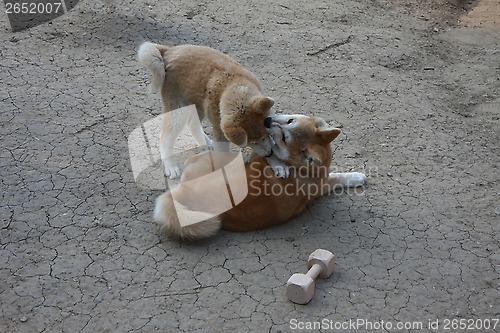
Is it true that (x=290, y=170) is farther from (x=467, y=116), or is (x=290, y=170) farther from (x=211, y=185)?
(x=467, y=116)

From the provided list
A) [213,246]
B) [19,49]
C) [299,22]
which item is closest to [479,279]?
[213,246]

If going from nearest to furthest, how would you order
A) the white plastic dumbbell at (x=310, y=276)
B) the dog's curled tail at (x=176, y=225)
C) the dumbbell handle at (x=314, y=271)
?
1. the white plastic dumbbell at (x=310, y=276)
2. the dumbbell handle at (x=314, y=271)
3. the dog's curled tail at (x=176, y=225)

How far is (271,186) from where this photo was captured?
353cm

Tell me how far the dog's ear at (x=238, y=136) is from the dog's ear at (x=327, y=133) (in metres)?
0.43

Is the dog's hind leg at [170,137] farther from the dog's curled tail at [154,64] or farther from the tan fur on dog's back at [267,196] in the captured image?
the tan fur on dog's back at [267,196]

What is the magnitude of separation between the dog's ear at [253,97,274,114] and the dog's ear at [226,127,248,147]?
148 mm

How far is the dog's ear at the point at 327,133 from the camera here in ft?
11.4

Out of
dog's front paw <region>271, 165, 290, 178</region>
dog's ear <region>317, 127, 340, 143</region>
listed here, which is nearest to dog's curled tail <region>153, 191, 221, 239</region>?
dog's front paw <region>271, 165, 290, 178</region>

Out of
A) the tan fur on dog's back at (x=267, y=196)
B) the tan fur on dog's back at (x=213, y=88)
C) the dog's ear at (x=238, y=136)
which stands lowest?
the tan fur on dog's back at (x=267, y=196)

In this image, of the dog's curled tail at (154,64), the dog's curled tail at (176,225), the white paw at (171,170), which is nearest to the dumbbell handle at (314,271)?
the dog's curled tail at (176,225)

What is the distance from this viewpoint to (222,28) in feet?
19.4

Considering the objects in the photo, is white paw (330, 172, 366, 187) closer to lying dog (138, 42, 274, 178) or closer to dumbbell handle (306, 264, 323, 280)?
lying dog (138, 42, 274, 178)

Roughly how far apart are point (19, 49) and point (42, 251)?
9.06 ft

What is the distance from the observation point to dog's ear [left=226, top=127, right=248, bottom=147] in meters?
3.46
